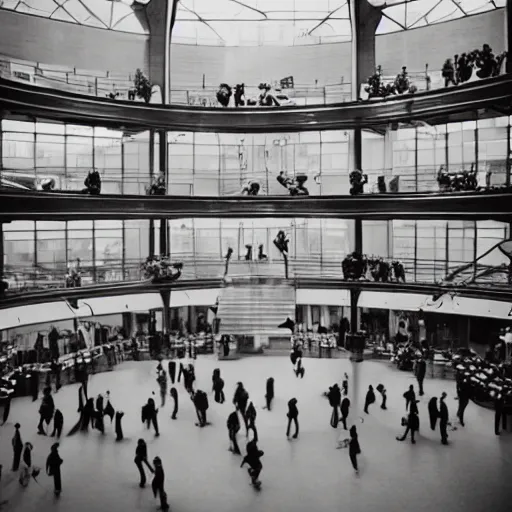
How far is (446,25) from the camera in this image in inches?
1097

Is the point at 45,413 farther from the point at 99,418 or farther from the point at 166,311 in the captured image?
the point at 166,311

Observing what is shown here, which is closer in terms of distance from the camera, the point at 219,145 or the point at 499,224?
the point at 499,224

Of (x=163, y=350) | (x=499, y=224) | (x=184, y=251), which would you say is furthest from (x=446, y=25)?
(x=163, y=350)

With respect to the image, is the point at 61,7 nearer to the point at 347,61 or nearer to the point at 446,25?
the point at 347,61

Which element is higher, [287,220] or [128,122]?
[128,122]

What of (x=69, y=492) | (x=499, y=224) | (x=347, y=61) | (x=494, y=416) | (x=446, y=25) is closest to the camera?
(x=69, y=492)

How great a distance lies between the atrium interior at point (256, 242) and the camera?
762 inches

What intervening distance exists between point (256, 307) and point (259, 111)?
835 centimetres

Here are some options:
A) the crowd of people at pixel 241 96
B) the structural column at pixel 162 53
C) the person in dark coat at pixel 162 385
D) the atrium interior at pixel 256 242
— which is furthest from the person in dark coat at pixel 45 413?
the crowd of people at pixel 241 96

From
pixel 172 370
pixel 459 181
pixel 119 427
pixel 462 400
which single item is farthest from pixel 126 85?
pixel 462 400

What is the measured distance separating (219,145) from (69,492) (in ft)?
63.5

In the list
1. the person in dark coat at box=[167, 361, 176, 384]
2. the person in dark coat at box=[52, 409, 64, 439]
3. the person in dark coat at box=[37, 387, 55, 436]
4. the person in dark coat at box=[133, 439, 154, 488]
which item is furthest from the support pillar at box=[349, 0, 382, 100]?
the person in dark coat at box=[133, 439, 154, 488]

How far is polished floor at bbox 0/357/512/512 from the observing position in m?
15.9

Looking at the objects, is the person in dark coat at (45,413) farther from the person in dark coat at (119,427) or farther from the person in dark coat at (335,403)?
the person in dark coat at (335,403)
